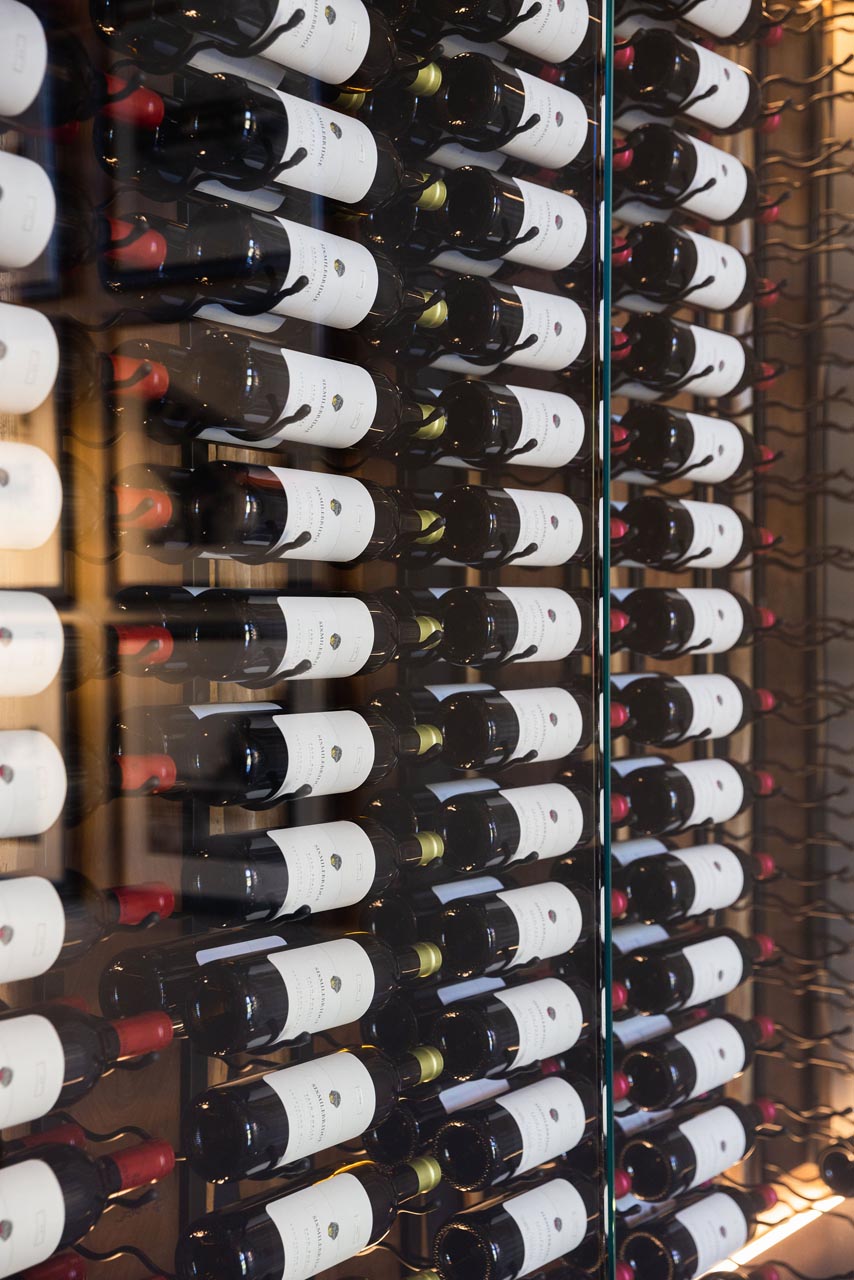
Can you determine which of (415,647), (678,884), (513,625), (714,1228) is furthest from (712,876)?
(415,647)

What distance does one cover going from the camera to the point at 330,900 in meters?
0.85

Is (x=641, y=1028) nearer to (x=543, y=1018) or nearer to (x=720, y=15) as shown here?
(x=543, y=1018)

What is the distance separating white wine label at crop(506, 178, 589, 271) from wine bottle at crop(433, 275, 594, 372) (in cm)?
3

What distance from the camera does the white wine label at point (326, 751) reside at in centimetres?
84

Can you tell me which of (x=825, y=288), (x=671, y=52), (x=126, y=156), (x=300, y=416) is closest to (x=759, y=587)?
(x=825, y=288)

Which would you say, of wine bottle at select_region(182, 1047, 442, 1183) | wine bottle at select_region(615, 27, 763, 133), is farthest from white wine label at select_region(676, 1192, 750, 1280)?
wine bottle at select_region(615, 27, 763, 133)

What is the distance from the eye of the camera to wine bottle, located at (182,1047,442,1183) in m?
0.82

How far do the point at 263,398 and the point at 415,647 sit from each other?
0.21 meters

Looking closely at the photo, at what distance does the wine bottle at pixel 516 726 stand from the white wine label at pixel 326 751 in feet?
0.27

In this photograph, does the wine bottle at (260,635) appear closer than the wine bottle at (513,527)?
Yes

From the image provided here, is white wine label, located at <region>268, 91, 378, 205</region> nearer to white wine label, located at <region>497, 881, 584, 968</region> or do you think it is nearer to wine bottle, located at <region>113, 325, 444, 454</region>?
wine bottle, located at <region>113, 325, 444, 454</region>

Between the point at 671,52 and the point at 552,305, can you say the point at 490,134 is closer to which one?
the point at 552,305

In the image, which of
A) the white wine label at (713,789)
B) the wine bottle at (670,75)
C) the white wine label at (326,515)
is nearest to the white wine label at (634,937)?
the white wine label at (713,789)

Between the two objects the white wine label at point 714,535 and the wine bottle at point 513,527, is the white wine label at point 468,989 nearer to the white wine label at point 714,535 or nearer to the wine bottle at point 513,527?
the wine bottle at point 513,527
